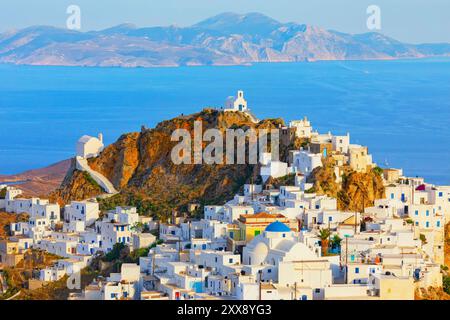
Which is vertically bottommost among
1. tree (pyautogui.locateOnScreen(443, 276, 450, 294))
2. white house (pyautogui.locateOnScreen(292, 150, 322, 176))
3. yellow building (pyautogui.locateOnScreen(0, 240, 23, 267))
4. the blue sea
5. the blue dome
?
tree (pyautogui.locateOnScreen(443, 276, 450, 294))

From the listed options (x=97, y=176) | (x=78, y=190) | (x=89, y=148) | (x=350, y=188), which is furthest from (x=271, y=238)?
(x=89, y=148)

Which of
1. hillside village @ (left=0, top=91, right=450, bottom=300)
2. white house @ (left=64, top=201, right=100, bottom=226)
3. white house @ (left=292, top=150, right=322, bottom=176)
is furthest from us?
white house @ (left=64, top=201, right=100, bottom=226)

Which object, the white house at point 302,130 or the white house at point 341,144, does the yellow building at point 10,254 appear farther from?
the white house at point 341,144

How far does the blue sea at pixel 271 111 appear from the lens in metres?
101

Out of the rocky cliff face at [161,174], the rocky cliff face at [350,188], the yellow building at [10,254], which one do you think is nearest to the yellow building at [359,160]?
the rocky cliff face at [350,188]

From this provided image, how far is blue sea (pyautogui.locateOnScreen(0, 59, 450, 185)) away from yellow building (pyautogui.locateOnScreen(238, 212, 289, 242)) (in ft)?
88.9

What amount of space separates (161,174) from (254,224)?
47.6 ft

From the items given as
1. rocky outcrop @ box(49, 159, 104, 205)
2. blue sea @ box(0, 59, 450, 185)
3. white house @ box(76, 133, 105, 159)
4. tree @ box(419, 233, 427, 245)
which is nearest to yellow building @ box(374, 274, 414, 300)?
tree @ box(419, 233, 427, 245)

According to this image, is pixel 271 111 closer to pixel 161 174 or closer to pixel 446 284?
pixel 161 174

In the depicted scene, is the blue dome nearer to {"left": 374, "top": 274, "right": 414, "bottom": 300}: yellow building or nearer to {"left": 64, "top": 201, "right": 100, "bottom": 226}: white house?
{"left": 374, "top": 274, "right": 414, "bottom": 300}: yellow building

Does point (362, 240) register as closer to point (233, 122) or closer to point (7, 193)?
point (233, 122)

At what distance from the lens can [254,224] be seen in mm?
44125

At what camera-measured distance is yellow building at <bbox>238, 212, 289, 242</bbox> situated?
4397 cm
